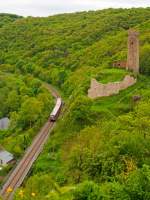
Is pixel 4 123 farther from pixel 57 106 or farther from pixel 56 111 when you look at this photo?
pixel 56 111

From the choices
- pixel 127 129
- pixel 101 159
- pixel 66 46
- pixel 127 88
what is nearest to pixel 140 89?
pixel 127 88

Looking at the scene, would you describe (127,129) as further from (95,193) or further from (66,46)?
(66,46)

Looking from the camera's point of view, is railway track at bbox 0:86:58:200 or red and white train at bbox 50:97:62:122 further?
red and white train at bbox 50:97:62:122

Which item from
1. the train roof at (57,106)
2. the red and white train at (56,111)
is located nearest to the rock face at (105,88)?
the red and white train at (56,111)

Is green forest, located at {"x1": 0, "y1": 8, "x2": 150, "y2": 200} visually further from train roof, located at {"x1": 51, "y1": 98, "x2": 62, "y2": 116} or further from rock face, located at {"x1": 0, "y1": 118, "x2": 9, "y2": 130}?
rock face, located at {"x1": 0, "y1": 118, "x2": 9, "y2": 130}

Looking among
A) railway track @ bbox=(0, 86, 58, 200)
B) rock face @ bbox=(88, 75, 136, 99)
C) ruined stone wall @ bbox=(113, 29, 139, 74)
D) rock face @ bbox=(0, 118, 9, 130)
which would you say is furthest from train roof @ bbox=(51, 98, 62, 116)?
ruined stone wall @ bbox=(113, 29, 139, 74)

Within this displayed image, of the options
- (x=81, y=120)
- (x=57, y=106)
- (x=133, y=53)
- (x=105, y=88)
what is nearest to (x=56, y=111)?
(x=57, y=106)
